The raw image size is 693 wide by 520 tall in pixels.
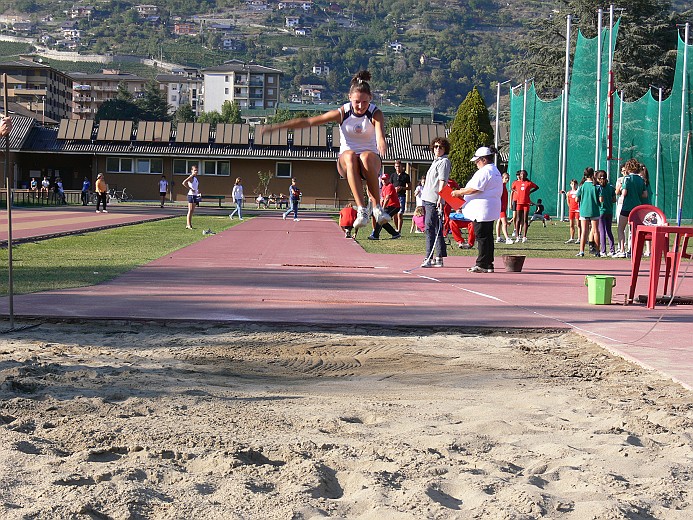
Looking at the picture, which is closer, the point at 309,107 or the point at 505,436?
the point at 505,436

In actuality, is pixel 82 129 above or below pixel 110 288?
above

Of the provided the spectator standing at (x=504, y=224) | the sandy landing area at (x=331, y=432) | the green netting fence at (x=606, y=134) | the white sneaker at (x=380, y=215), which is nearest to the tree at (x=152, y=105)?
the green netting fence at (x=606, y=134)

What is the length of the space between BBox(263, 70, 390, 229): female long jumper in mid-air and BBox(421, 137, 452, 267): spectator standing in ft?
18.5

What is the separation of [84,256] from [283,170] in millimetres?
55274

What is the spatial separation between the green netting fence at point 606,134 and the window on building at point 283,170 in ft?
112

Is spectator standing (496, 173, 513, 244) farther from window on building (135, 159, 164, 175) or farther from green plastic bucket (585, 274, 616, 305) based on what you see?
window on building (135, 159, 164, 175)

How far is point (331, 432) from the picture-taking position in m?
5.56

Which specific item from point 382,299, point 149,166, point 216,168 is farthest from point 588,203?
point 149,166

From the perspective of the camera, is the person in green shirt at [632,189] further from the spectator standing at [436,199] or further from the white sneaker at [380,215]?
the white sneaker at [380,215]

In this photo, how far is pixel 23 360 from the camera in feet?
24.1

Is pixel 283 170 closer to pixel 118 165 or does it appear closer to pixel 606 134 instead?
pixel 118 165

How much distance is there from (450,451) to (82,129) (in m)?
71.0

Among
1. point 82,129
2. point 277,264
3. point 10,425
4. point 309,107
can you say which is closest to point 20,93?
point 309,107

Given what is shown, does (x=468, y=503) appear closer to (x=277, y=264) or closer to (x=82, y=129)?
(x=277, y=264)
